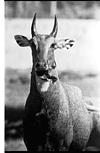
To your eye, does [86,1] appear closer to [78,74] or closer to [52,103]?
[78,74]

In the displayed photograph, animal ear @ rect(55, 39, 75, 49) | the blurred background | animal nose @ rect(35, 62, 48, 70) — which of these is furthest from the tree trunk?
animal nose @ rect(35, 62, 48, 70)

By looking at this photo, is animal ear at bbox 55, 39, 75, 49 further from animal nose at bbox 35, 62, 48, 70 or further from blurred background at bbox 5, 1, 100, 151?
animal nose at bbox 35, 62, 48, 70

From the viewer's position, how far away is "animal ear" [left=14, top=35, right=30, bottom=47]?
2518mm

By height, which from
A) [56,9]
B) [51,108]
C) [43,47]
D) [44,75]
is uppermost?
[56,9]

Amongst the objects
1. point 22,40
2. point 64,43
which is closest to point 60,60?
point 64,43

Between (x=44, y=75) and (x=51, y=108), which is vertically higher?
(x=44, y=75)

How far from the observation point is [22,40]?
2537 millimetres

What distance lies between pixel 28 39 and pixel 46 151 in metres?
0.67

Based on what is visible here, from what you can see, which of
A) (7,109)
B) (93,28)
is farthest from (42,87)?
(93,28)

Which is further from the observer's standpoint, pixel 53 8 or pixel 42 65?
pixel 53 8

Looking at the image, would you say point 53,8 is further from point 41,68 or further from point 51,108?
point 51,108

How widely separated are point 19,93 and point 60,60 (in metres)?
0.32

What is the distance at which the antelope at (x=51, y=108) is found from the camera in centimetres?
246

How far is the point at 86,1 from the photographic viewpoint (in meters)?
2.61
